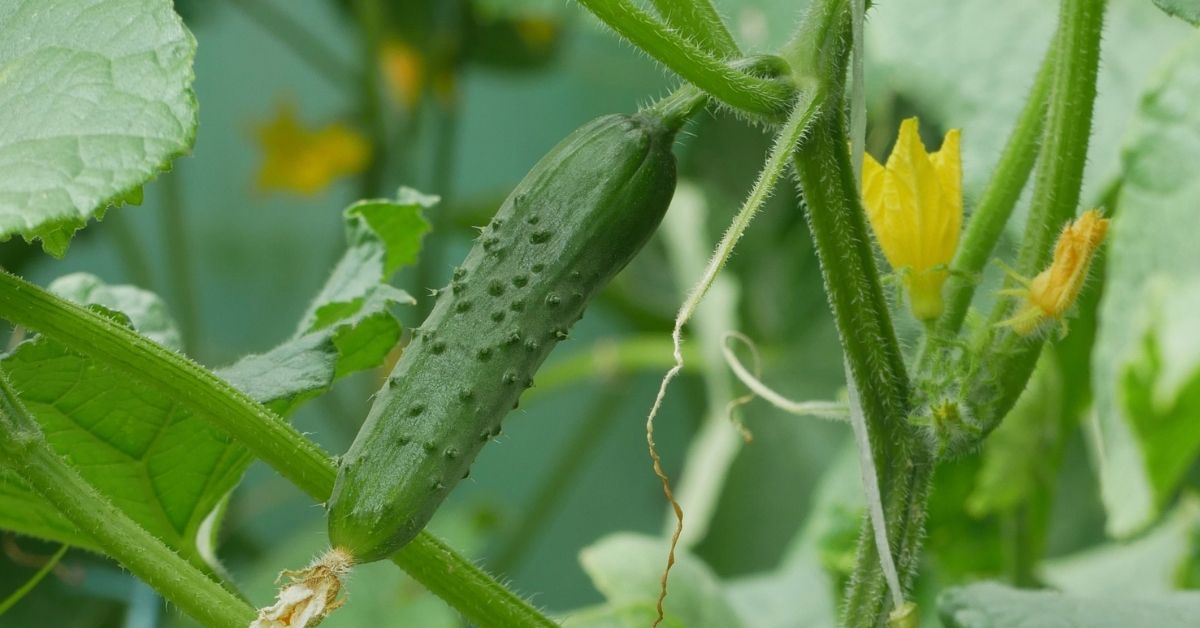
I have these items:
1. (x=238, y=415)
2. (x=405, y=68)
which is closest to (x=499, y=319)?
(x=238, y=415)

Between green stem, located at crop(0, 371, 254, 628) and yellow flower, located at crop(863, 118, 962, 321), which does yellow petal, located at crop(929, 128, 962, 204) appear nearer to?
yellow flower, located at crop(863, 118, 962, 321)

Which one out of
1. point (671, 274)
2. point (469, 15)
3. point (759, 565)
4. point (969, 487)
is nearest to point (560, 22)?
point (469, 15)

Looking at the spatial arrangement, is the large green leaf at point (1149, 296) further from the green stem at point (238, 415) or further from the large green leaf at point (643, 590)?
the green stem at point (238, 415)

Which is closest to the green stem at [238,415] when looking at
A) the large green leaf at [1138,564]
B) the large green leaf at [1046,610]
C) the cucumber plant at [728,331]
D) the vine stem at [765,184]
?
the cucumber plant at [728,331]

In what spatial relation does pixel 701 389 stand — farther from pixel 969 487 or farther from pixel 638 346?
pixel 969 487

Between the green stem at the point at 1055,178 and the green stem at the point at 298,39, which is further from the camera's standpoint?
the green stem at the point at 298,39
